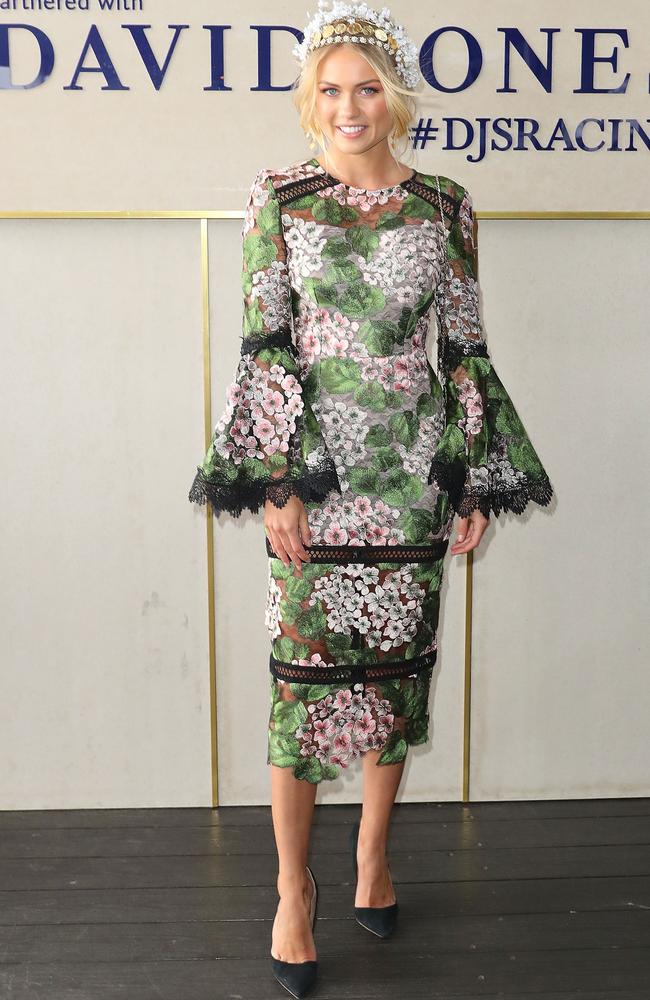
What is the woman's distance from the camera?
6.05 feet

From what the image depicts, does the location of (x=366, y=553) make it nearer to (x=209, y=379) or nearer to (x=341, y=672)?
(x=341, y=672)

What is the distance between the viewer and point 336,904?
7.39 feet

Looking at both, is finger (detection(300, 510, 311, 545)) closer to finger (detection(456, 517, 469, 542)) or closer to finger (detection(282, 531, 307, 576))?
finger (detection(282, 531, 307, 576))

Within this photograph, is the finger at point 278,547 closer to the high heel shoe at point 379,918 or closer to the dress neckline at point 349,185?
the dress neckline at point 349,185

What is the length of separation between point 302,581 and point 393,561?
178 millimetres

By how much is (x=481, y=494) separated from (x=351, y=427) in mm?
301

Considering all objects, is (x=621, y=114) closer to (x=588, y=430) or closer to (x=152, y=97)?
(x=588, y=430)

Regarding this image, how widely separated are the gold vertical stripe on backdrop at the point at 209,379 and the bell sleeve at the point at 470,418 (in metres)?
0.47

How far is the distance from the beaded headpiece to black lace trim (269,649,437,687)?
109 cm

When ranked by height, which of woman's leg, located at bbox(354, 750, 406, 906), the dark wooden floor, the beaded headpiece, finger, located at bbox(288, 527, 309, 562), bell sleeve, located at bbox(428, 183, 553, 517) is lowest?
the dark wooden floor

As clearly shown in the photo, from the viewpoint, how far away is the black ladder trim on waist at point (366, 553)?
1.92 metres

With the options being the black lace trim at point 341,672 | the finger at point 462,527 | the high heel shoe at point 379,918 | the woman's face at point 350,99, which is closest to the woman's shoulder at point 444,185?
the woman's face at point 350,99

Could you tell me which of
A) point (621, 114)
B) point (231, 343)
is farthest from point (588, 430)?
point (231, 343)

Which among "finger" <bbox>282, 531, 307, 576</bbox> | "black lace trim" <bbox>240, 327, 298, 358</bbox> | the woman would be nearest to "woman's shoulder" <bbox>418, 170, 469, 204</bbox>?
the woman
